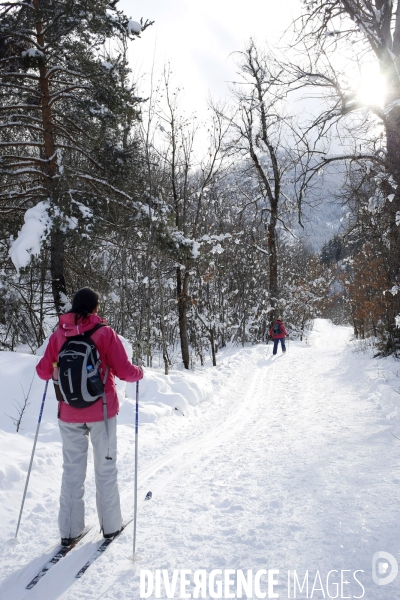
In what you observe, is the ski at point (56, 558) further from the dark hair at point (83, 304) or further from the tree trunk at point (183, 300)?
the tree trunk at point (183, 300)

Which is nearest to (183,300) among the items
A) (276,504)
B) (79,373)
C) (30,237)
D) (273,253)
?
(30,237)

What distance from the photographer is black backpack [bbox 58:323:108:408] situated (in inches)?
130

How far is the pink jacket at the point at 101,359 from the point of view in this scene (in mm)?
3432

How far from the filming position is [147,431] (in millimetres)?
6809

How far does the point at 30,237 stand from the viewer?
7.33 meters

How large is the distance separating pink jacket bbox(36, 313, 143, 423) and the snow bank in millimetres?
4251

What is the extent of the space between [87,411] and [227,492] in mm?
2039

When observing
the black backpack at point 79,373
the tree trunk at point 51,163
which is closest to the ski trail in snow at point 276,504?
the black backpack at point 79,373

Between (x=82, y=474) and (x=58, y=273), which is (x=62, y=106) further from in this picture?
(x=82, y=474)

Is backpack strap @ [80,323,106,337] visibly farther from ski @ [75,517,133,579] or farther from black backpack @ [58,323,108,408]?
ski @ [75,517,133,579]

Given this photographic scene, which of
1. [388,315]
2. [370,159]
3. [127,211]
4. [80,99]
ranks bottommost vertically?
[388,315]

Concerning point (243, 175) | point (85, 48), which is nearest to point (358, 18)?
point (85, 48)

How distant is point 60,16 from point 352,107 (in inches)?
247

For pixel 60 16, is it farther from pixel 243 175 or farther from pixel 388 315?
pixel 243 175
